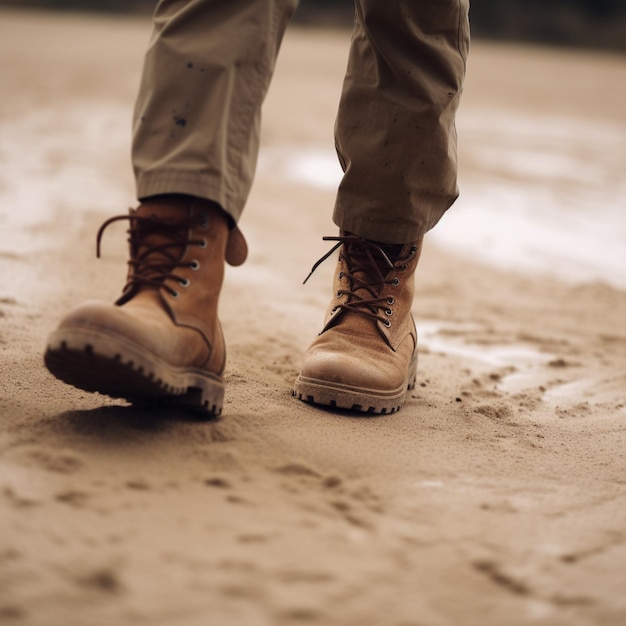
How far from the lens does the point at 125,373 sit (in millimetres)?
1324

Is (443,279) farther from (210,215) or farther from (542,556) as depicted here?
(542,556)

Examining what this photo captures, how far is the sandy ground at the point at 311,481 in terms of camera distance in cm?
102

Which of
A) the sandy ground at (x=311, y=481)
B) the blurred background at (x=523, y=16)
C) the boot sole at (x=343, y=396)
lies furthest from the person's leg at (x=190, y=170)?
the blurred background at (x=523, y=16)

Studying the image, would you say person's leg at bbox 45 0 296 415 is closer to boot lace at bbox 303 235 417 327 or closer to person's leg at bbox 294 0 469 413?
person's leg at bbox 294 0 469 413

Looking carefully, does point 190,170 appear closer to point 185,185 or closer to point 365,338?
point 185,185

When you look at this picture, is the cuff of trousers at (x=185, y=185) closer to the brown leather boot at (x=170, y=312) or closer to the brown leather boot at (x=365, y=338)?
the brown leather boot at (x=170, y=312)

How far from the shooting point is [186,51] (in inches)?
56.1

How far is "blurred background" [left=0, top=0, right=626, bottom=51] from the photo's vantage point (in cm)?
3180

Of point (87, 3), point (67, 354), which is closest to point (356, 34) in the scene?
point (67, 354)

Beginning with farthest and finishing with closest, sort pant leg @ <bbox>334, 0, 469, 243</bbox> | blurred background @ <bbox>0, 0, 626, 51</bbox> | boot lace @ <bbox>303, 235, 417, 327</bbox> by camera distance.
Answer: blurred background @ <bbox>0, 0, 626, 51</bbox> < boot lace @ <bbox>303, 235, 417, 327</bbox> < pant leg @ <bbox>334, 0, 469, 243</bbox>

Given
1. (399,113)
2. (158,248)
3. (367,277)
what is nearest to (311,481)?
(158,248)

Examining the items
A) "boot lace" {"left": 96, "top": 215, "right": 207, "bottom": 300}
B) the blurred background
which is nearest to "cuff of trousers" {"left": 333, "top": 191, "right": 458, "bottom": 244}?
"boot lace" {"left": 96, "top": 215, "right": 207, "bottom": 300}

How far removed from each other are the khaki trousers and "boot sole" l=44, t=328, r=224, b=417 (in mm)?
285

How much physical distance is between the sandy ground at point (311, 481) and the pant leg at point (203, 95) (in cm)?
42
